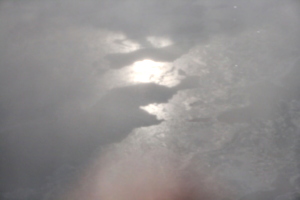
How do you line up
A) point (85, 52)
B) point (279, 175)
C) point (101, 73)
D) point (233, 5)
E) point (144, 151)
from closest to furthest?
point (279, 175), point (144, 151), point (101, 73), point (85, 52), point (233, 5)

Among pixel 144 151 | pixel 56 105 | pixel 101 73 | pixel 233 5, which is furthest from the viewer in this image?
pixel 233 5

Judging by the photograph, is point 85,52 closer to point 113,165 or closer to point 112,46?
point 112,46

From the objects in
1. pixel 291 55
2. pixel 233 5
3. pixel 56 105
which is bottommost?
pixel 56 105

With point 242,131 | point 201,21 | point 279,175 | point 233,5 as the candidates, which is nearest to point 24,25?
point 201,21

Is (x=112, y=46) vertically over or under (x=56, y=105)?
over

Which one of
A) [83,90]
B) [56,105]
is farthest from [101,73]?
[56,105]

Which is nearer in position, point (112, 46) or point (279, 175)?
point (279, 175)

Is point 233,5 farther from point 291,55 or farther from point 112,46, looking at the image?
point 112,46
